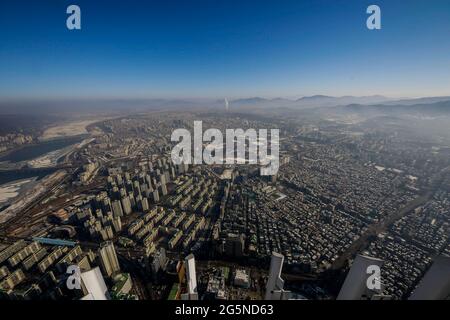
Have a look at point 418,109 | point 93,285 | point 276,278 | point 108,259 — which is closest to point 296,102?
point 418,109

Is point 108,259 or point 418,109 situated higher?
point 418,109

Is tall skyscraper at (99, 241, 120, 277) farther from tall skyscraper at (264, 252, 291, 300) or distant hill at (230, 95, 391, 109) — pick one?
distant hill at (230, 95, 391, 109)

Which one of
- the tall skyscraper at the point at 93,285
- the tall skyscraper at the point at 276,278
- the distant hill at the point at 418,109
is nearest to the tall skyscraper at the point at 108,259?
the tall skyscraper at the point at 93,285

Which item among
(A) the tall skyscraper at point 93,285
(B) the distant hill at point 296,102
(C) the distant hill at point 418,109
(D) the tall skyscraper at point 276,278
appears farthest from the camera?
(B) the distant hill at point 296,102

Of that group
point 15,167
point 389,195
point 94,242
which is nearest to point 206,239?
point 94,242

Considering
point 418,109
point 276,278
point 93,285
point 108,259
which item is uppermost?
point 418,109

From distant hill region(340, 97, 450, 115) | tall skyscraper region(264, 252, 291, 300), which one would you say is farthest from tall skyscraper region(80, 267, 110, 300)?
distant hill region(340, 97, 450, 115)

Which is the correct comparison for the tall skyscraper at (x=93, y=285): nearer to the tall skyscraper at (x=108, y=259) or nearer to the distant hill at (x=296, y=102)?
the tall skyscraper at (x=108, y=259)

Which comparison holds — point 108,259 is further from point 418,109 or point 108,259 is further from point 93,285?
point 418,109
